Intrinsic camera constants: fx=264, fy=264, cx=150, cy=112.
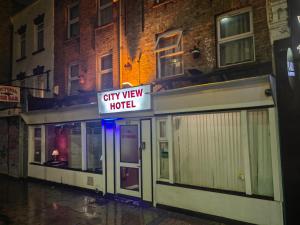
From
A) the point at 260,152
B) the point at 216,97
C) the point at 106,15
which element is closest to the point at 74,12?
the point at 106,15

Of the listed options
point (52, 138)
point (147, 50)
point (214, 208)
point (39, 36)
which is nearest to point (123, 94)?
point (147, 50)

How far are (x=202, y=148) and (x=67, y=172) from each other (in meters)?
6.33

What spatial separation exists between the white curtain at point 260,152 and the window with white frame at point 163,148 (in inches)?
99.6

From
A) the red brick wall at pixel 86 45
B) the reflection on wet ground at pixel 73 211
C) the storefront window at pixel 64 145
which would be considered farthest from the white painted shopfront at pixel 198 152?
the red brick wall at pixel 86 45

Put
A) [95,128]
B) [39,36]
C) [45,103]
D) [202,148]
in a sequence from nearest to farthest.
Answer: [202,148] → [95,128] → [45,103] → [39,36]

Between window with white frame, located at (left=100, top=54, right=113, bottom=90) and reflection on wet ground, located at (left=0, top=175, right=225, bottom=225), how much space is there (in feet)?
14.2

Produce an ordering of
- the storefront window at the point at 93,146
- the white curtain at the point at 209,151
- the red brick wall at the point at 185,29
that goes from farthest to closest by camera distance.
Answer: the storefront window at the point at 93,146, the red brick wall at the point at 185,29, the white curtain at the point at 209,151

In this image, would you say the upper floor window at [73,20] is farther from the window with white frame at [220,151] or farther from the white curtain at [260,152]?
the white curtain at [260,152]

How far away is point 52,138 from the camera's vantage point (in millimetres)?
A: 12602

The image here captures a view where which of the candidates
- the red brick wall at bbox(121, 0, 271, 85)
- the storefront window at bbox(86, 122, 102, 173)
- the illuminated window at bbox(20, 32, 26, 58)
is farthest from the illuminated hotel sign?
the illuminated window at bbox(20, 32, 26, 58)

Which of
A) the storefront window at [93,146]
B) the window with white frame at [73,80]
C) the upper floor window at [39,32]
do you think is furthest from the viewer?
the upper floor window at [39,32]

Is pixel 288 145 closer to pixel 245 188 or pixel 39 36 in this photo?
pixel 245 188

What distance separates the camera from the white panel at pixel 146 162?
27.1 feet

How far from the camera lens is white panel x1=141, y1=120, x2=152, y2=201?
27.1 ft
